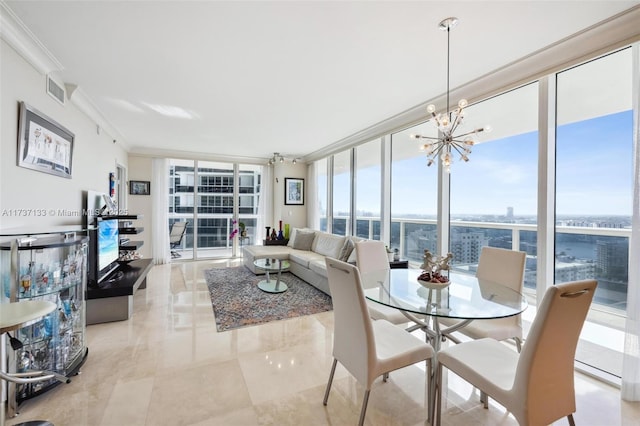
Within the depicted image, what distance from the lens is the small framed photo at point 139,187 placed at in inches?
235

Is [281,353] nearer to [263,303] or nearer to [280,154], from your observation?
[263,303]

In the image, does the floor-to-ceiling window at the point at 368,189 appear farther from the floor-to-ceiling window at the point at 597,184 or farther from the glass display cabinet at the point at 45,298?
the glass display cabinet at the point at 45,298

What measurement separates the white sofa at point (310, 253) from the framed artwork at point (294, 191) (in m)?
1.22

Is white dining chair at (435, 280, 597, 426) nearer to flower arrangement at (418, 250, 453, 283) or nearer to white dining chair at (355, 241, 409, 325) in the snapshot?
flower arrangement at (418, 250, 453, 283)

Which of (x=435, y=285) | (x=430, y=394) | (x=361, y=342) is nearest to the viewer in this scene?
(x=361, y=342)

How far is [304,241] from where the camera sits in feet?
19.2

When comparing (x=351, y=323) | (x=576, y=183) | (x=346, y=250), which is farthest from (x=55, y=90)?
(x=576, y=183)

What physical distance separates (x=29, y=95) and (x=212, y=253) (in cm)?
508

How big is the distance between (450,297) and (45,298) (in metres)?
2.98

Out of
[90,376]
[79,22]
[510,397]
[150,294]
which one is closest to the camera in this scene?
[510,397]

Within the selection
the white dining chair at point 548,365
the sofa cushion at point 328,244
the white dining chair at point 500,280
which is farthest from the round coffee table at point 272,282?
the white dining chair at point 548,365

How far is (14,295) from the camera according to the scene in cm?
177

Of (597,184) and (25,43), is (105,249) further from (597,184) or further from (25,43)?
(597,184)

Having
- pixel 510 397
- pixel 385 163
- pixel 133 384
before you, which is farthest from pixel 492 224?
pixel 133 384
